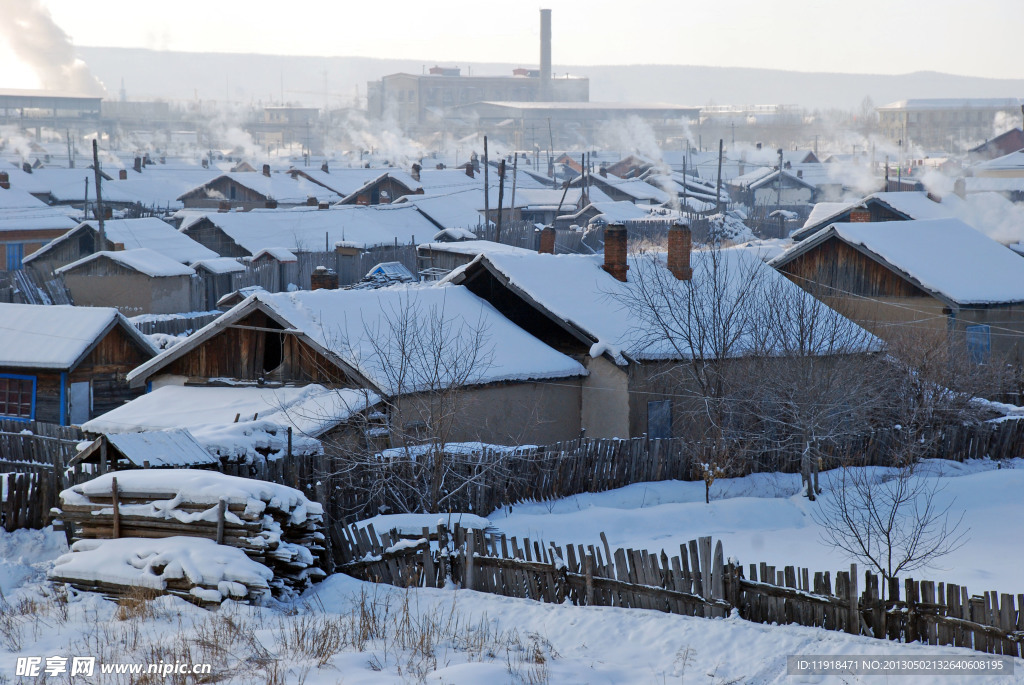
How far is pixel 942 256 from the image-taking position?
2894 centimetres

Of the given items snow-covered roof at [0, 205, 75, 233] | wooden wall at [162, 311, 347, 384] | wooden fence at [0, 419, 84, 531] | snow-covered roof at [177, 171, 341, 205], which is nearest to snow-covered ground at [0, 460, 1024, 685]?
wooden fence at [0, 419, 84, 531]

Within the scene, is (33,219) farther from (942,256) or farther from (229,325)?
(942,256)

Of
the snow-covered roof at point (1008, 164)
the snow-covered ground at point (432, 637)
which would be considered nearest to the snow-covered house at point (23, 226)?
the snow-covered ground at point (432, 637)

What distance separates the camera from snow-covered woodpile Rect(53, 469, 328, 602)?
1102cm

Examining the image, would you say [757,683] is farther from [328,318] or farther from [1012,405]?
[1012,405]

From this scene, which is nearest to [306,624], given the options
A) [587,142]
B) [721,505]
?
[721,505]

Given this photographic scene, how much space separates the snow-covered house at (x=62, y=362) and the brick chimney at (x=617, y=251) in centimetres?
1118

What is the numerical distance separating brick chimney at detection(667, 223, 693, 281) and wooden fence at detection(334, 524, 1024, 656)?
36.1 feet

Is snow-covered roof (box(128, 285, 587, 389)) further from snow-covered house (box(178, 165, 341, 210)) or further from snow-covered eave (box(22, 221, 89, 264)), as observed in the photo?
snow-covered house (box(178, 165, 341, 210))

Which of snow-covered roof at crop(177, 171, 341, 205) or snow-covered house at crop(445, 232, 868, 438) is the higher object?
snow-covered roof at crop(177, 171, 341, 205)

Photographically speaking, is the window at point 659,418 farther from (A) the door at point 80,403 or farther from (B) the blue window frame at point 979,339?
(A) the door at point 80,403

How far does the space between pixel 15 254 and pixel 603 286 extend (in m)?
38.7

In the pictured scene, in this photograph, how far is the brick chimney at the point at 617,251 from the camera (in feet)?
74.5

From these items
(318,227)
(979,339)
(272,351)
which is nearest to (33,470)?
(272,351)
